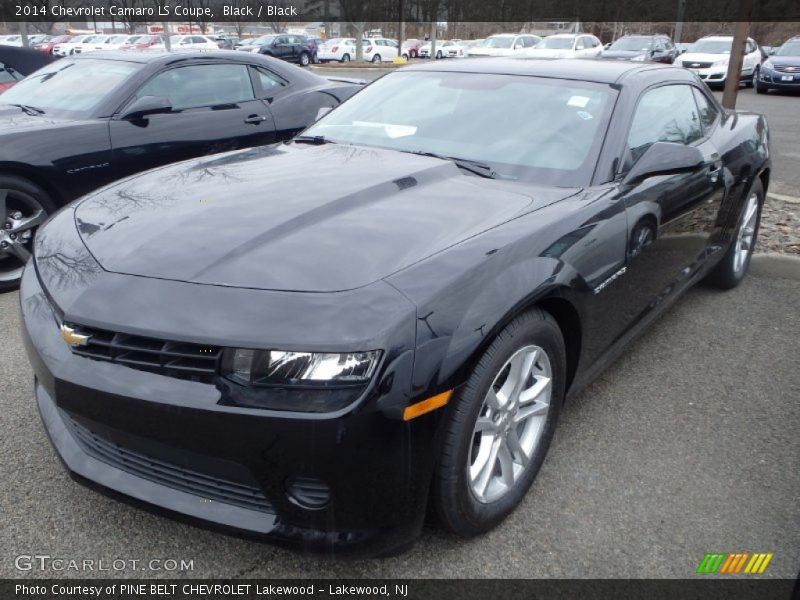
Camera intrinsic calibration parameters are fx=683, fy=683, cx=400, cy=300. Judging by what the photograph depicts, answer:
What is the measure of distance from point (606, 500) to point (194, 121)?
422cm

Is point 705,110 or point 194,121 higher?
point 705,110

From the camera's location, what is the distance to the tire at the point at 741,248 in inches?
175

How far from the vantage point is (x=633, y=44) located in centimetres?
2309

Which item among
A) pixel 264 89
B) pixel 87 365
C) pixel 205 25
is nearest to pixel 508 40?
pixel 264 89

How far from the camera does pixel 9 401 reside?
302 cm

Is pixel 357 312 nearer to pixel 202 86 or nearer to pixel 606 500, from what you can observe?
pixel 606 500

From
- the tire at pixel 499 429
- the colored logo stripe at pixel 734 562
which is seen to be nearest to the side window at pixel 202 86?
the tire at pixel 499 429

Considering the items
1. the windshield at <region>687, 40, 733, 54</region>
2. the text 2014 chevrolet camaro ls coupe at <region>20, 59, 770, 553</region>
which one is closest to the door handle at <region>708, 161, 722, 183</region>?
the text 2014 chevrolet camaro ls coupe at <region>20, 59, 770, 553</region>

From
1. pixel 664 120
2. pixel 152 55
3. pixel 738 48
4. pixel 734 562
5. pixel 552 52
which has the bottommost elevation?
pixel 734 562

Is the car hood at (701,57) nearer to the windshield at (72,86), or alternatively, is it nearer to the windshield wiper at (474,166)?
the windshield at (72,86)

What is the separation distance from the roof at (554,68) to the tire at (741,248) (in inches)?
48.1

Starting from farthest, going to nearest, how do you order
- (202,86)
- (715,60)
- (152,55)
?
(715,60) < (202,86) < (152,55)

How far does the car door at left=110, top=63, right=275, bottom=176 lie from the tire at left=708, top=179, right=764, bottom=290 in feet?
12.0

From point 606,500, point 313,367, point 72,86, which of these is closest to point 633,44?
point 72,86
